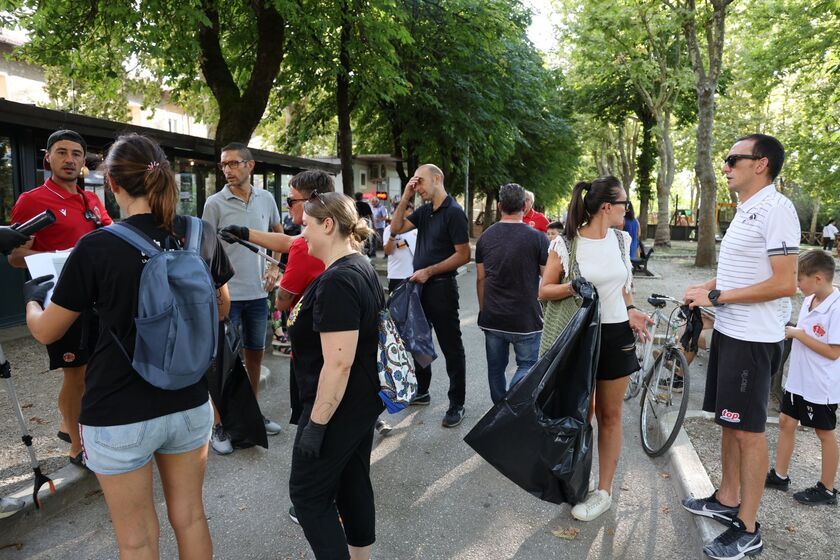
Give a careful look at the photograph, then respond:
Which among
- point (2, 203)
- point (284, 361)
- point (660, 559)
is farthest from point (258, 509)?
point (2, 203)

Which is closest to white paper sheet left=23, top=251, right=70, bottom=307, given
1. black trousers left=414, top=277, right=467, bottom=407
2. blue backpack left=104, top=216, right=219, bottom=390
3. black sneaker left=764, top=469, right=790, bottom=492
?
blue backpack left=104, top=216, right=219, bottom=390

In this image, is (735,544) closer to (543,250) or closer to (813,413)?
(813,413)

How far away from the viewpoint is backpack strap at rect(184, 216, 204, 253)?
223 centimetres

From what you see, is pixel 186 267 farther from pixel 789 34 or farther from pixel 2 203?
pixel 789 34

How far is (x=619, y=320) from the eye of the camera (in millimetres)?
3336

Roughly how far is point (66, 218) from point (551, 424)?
310cm

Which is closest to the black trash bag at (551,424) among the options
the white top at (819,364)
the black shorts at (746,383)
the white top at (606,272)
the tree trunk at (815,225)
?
the white top at (606,272)

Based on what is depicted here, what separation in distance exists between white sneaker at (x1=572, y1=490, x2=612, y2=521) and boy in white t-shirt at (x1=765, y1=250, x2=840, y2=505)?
1.16m

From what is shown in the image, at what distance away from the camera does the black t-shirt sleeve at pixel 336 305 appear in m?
2.16

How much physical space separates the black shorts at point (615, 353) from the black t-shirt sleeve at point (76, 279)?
2.54m

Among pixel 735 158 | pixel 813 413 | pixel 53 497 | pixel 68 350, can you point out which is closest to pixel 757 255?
pixel 735 158

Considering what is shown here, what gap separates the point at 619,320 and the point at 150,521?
98.6 inches

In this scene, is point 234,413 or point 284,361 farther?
point 284,361

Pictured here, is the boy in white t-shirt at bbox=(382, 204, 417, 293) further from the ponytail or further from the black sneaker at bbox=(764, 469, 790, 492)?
the ponytail
